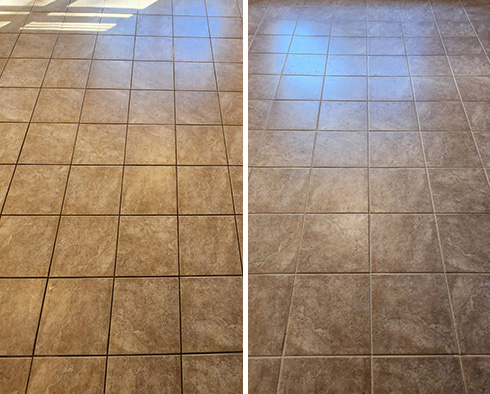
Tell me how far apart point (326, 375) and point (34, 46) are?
2586mm

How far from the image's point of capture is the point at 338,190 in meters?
2.28

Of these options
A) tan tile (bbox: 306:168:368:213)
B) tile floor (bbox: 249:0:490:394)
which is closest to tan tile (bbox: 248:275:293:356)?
tile floor (bbox: 249:0:490:394)

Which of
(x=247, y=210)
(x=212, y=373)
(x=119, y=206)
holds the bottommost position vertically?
(x=212, y=373)

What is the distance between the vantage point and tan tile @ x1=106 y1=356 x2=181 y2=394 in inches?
70.0

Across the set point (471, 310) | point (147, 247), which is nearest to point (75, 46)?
point (147, 247)

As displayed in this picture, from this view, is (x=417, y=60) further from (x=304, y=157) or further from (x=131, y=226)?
(x=131, y=226)

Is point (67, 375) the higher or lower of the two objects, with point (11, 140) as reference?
lower

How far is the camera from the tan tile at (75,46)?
329cm

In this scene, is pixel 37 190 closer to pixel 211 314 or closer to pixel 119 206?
pixel 119 206

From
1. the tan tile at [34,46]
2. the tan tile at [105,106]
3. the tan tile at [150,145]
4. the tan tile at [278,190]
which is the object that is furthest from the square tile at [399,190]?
the tan tile at [34,46]

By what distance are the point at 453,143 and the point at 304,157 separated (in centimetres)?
70

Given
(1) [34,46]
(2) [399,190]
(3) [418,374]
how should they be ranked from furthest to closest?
(1) [34,46], (2) [399,190], (3) [418,374]

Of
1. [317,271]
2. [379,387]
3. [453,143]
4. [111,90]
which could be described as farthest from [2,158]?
[453,143]

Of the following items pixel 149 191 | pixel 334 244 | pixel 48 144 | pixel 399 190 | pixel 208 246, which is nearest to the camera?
pixel 334 244
